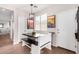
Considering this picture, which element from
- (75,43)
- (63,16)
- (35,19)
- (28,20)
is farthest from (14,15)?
(75,43)

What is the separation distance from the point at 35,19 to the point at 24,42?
2.08ft

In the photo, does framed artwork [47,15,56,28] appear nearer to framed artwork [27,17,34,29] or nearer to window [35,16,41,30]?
window [35,16,41,30]

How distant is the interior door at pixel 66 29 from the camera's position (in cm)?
187

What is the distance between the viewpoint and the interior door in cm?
187

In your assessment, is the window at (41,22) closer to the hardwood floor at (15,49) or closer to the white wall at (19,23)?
the white wall at (19,23)

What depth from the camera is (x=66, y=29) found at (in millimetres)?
1938

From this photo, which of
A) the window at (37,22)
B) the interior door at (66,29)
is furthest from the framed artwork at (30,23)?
the interior door at (66,29)

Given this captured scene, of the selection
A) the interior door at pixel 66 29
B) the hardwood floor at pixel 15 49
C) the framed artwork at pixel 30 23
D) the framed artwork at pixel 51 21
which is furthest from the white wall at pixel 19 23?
the interior door at pixel 66 29

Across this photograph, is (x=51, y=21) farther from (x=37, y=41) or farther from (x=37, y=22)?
(x=37, y=41)

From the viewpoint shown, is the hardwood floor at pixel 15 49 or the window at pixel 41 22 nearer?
the hardwood floor at pixel 15 49

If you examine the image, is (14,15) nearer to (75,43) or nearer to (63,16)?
(63,16)

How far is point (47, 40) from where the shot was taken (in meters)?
1.91

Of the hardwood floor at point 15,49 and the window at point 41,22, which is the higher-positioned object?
the window at point 41,22

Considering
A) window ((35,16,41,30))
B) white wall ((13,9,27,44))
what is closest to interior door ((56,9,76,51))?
window ((35,16,41,30))
